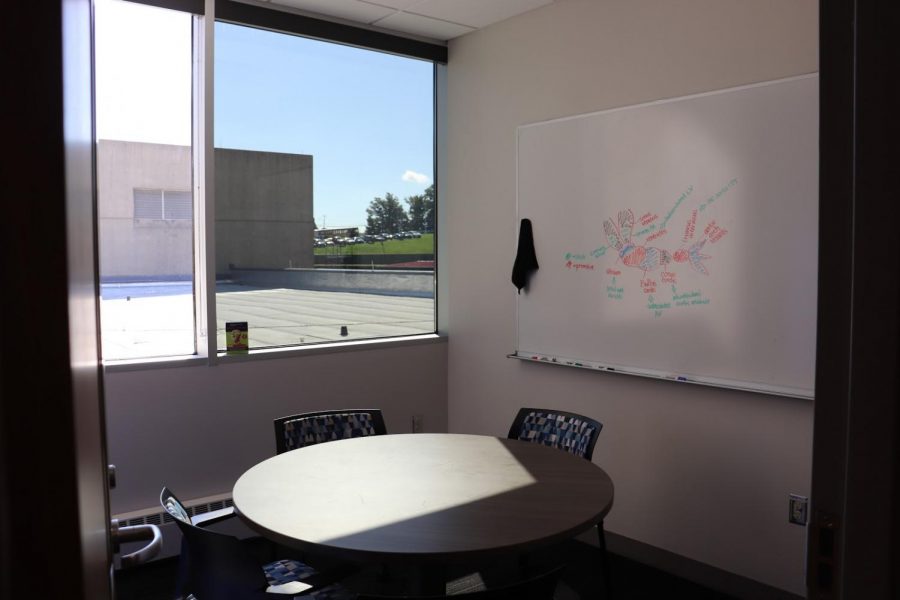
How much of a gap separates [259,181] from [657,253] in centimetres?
246

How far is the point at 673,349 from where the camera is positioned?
144 inches

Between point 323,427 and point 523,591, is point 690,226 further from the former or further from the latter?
point 523,591

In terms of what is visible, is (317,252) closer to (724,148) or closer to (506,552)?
(724,148)

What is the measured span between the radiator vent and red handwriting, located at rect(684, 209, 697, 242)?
2667mm

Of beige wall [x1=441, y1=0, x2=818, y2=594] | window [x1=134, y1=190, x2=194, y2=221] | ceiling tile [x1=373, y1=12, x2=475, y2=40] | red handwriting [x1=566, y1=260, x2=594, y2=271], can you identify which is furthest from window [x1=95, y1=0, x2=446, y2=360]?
red handwriting [x1=566, y1=260, x2=594, y2=271]

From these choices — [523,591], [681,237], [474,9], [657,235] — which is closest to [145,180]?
[474,9]

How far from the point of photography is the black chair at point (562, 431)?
3.15 metres

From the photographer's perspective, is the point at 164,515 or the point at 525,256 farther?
the point at 525,256

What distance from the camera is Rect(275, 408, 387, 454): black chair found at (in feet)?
10.8

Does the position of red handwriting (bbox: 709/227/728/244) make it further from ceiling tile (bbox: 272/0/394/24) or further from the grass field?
ceiling tile (bbox: 272/0/394/24)

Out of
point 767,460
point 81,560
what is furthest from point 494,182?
point 81,560

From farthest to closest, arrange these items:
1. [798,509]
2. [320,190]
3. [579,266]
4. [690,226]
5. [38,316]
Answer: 1. [320,190]
2. [579,266]
3. [690,226]
4. [798,509]
5. [38,316]

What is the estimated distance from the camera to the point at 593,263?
4.03 metres

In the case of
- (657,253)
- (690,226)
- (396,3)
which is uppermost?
(396,3)
